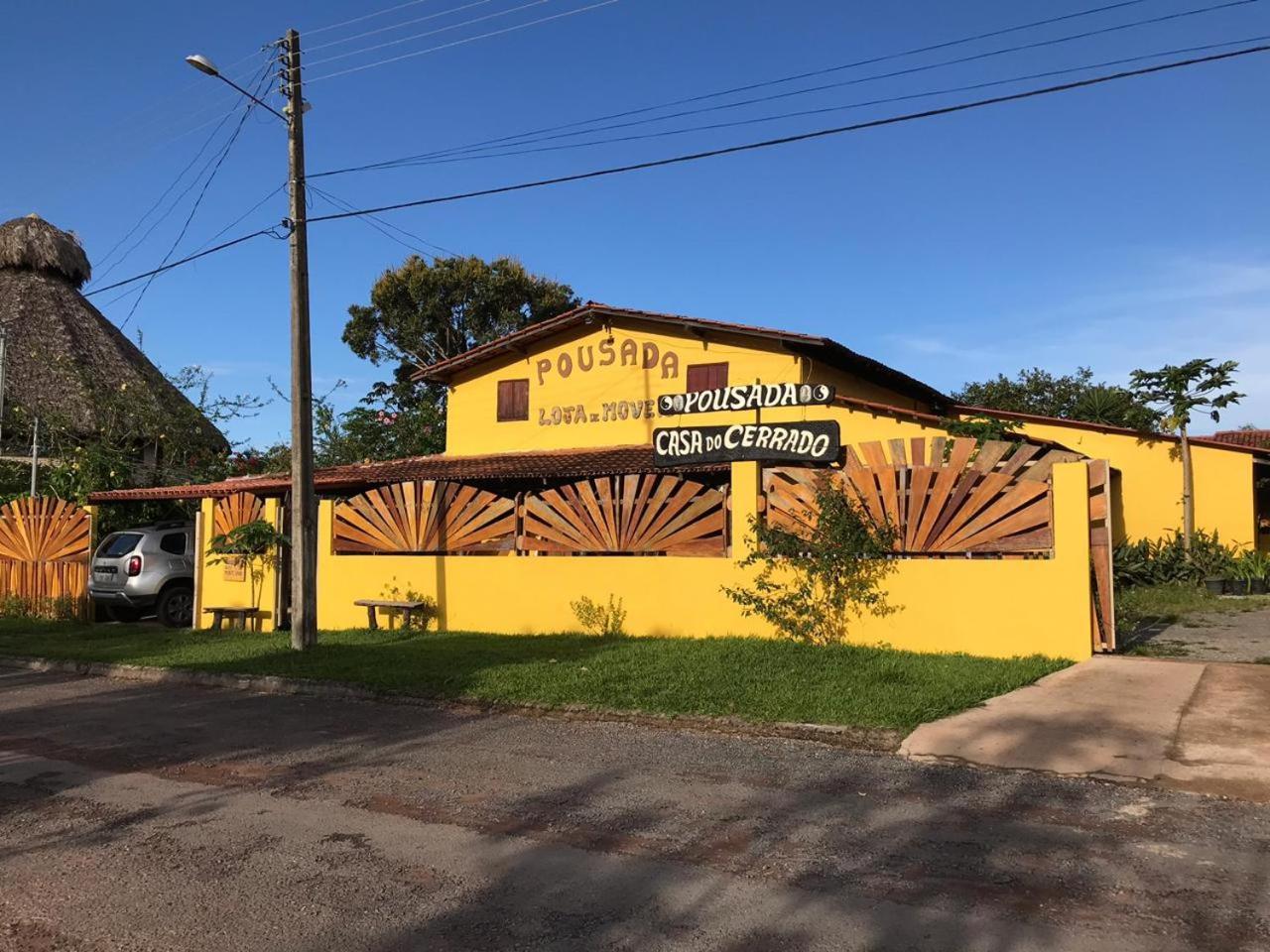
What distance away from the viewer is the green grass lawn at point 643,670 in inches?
341

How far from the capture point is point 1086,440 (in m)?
21.7

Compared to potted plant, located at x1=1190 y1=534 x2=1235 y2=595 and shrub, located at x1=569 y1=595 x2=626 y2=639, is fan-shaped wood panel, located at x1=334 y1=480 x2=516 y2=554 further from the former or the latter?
potted plant, located at x1=1190 y1=534 x2=1235 y2=595

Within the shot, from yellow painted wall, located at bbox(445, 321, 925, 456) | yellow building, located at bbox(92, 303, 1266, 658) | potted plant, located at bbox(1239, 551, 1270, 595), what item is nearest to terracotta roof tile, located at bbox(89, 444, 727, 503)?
yellow building, located at bbox(92, 303, 1266, 658)

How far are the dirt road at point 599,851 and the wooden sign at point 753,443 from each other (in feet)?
17.4

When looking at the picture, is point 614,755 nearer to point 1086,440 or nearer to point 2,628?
point 2,628

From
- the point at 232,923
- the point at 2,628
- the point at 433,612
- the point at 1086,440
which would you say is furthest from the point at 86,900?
the point at 1086,440

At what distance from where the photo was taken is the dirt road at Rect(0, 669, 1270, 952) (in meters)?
4.16

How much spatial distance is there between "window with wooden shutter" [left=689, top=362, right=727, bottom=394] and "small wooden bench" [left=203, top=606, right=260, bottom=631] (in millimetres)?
8944

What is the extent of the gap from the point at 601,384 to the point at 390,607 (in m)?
7.20

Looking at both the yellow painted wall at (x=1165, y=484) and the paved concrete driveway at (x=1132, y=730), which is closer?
the paved concrete driveway at (x=1132, y=730)

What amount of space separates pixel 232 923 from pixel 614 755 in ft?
11.8

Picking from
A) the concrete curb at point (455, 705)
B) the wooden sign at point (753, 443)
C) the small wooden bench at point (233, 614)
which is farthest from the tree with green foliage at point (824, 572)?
the small wooden bench at point (233, 614)

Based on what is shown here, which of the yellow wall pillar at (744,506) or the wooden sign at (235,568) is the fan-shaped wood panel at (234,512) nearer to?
the wooden sign at (235,568)

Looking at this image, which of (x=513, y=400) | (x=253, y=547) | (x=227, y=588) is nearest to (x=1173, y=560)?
(x=513, y=400)
